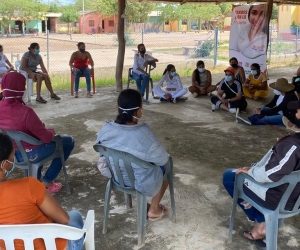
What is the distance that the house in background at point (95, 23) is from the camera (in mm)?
40547

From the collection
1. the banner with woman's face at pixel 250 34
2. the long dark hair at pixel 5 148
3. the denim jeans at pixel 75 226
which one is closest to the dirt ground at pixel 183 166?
the denim jeans at pixel 75 226

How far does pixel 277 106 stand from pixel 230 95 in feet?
5.95

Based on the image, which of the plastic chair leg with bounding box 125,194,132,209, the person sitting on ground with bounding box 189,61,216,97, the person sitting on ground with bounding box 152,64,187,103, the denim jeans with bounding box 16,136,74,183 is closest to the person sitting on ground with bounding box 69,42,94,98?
the person sitting on ground with bounding box 152,64,187,103

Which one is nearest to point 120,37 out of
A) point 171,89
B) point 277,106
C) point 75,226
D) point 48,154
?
point 171,89

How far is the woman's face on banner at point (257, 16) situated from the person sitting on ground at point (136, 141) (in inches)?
295

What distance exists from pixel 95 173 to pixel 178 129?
2.02 metres

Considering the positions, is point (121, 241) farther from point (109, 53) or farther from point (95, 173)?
point (109, 53)

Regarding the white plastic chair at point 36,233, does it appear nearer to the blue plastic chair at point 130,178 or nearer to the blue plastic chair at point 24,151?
the blue plastic chair at point 130,178

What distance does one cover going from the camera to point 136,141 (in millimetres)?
2584

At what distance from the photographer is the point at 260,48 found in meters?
9.30

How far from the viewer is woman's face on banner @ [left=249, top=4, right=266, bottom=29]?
9.27 meters

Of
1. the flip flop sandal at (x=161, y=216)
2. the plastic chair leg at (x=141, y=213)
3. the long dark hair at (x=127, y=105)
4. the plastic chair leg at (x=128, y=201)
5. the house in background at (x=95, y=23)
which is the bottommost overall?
the flip flop sandal at (x=161, y=216)

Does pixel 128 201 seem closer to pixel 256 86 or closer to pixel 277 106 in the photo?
pixel 277 106

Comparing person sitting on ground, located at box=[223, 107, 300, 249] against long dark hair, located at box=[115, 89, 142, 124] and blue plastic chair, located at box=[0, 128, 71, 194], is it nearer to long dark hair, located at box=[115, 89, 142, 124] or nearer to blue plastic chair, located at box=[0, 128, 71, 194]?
long dark hair, located at box=[115, 89, 142, 124]
